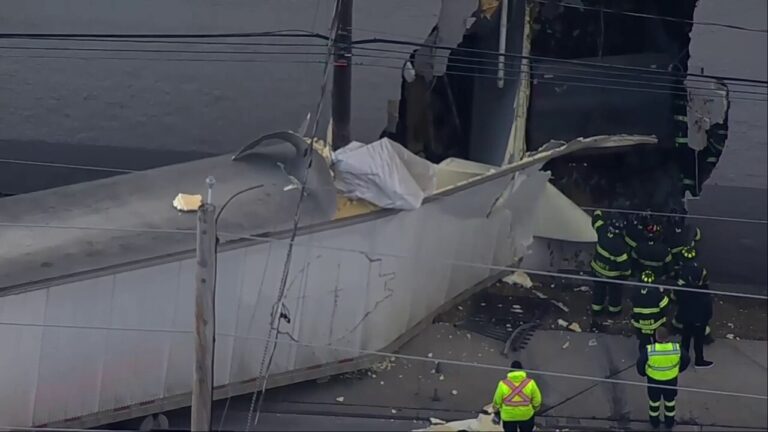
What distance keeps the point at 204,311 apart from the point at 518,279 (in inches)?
190

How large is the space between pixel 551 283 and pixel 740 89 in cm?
269

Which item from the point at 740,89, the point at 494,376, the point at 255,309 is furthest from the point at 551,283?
the point at 255,309

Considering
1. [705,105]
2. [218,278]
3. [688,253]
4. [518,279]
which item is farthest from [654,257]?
[218,278]

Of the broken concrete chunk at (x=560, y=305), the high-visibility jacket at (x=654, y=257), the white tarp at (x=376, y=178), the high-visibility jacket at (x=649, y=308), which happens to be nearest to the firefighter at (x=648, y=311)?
the high-visibility jacket at (x=649, y=308)

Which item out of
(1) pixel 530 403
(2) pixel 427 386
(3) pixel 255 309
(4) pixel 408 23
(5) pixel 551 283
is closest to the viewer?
(1) pixel 530 403

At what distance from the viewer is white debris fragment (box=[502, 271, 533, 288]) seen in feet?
28.3

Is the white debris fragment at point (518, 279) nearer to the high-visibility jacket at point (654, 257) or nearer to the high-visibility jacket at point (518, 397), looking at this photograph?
the high-visibility jacket at point (654, 257)

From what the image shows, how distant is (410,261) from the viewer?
23.5 ft

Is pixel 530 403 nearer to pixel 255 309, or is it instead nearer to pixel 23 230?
pixel 255 309

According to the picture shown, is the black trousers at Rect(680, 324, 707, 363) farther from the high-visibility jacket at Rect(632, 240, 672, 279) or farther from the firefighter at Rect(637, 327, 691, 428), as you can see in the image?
the firefighter at Rect(637, 327, 691, 428)

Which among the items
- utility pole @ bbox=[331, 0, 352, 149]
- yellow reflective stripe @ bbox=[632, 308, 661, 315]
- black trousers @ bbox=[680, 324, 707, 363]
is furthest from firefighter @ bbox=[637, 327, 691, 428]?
utility pole @ bbox=[331, 0, 352, 149]

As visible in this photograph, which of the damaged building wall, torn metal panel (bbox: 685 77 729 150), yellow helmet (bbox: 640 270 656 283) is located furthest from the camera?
the damaged building wall

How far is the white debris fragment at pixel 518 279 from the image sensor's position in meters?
8.62

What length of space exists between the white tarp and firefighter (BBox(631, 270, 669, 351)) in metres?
1.88
